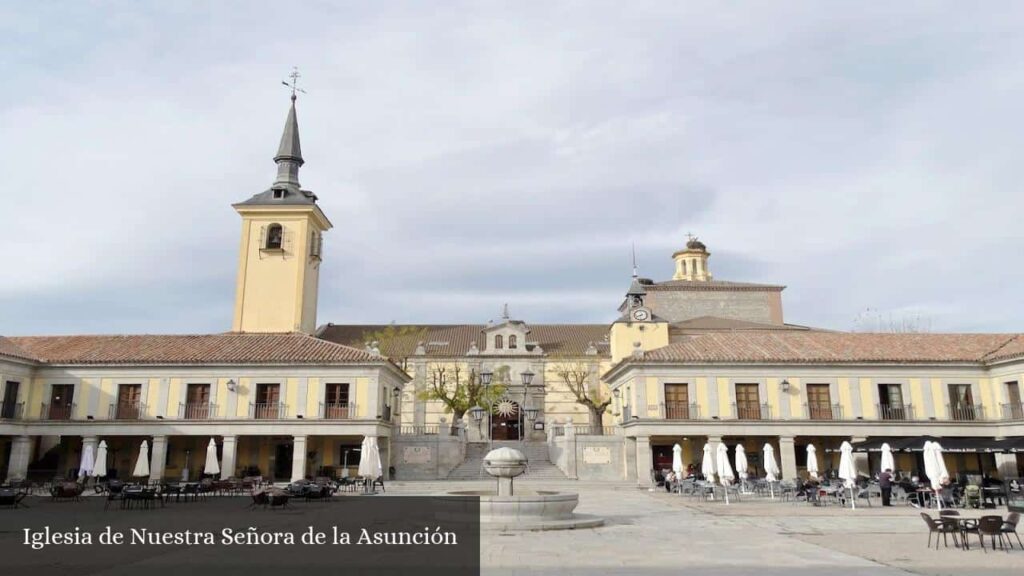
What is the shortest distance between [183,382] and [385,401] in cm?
908

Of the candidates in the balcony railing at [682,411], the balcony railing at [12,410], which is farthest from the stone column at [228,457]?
the balcony railing at [682,411]

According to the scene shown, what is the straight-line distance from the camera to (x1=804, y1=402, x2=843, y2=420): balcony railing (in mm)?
32281

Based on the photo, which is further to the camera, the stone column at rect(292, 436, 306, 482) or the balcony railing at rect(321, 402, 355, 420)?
the balcony railing at rect(321, 402, 355, 420)

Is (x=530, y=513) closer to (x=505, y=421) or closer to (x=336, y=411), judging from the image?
(x=336, y=411)

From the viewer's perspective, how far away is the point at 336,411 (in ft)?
104

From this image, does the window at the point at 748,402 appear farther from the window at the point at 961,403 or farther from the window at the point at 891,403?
the window at the point at 961,403

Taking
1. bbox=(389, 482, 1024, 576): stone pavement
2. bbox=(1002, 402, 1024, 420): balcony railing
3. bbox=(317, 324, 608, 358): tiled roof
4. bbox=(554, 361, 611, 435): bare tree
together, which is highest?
bbox=(317, 324, 608, 358): tiled roof

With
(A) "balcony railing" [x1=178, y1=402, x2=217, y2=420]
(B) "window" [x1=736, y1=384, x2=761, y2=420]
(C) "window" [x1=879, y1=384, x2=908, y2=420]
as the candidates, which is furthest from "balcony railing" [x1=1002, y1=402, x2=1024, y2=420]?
(A) "balcony railing" [x1=178, y1=402, x2=217, y2=420]

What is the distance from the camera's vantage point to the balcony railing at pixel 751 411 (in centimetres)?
3228

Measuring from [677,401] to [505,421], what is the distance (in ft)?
60.7

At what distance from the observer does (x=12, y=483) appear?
935 inches

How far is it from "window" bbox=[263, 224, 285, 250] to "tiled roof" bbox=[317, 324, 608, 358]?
340 inches

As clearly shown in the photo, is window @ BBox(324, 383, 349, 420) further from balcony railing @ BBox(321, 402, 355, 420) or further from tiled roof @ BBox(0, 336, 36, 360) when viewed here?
tiled roof @ BBox(0, 336, 36, 360)

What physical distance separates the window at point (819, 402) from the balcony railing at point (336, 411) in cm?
2070
